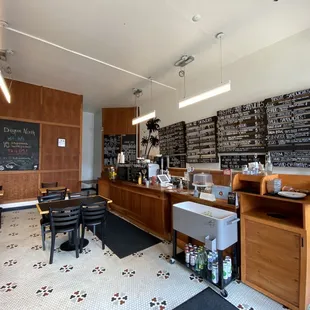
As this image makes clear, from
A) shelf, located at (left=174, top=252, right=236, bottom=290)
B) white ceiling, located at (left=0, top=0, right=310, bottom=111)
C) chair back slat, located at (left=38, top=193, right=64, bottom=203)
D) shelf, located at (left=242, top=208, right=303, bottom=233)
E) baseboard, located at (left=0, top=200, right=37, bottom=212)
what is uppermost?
white ceiling, located at (left=0, top=0, right=310, bottom=111)

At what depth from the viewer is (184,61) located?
408 cm

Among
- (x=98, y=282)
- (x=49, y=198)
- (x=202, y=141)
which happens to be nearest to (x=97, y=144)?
(x=49, y=198)

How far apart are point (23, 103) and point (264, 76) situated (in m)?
6.30

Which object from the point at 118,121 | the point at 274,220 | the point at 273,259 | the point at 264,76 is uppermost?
the point at 264,76

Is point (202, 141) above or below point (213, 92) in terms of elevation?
below

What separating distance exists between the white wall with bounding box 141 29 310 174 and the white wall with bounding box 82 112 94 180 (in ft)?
18.5

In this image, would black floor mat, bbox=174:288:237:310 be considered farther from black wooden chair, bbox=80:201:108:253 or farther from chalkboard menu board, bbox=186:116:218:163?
chalkboard menu board, bbox=186:116:218:163

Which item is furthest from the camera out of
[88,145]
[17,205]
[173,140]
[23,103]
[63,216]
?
[88,145]

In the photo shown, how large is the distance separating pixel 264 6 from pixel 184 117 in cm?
303

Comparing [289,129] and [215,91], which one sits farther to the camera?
[289,129]

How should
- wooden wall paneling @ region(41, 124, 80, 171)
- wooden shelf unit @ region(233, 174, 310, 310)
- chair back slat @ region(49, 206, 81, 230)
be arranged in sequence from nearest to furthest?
wooden shelf unit @ region(233, 174, 310, 310) → chair back slat @ region(49, 206, 81, 230) → wooden wall paneling @ region(41, 124, 80, 171)

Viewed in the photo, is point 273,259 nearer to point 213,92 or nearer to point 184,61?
point 213,92

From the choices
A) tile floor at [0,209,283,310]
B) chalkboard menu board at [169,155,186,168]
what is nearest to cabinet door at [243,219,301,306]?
tile floor at [0,209,283,310]

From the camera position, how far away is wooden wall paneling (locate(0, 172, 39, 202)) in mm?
5234
